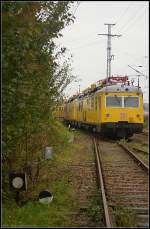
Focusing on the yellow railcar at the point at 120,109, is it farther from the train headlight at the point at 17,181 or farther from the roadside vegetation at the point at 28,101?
the train headlight at the point at 17,181

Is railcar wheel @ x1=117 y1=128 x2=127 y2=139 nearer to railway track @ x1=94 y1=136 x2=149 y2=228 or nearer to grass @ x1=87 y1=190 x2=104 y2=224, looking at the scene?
railway track @ x1=94 y1=136 x2=149 y2=228

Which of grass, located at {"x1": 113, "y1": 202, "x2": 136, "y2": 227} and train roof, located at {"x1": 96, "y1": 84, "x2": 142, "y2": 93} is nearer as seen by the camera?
grass, located at {"x1": 113, "y1": 202, "x2": 136, "y2": 227}

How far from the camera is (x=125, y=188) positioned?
40.2 ft

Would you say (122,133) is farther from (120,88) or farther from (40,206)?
(40,206)

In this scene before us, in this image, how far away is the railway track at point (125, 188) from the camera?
910 cm

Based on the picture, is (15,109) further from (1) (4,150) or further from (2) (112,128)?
(2) (112,128)

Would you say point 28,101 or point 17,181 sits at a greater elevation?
point 28,101

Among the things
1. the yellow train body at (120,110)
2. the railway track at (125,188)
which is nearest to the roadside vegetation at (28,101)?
Result: the railway track at (125,188)

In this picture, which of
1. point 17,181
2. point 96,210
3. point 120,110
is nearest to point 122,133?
point 120,110

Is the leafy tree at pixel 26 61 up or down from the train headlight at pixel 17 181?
up

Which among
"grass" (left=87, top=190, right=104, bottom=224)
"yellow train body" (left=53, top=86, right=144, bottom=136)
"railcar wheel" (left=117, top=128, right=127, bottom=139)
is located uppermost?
"yellow train body" (left=53, top=86, right=144, bottom=136)

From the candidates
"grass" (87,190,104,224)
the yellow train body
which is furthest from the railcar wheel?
"grass" (87,190,104,224)

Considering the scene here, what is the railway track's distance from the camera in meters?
9.10

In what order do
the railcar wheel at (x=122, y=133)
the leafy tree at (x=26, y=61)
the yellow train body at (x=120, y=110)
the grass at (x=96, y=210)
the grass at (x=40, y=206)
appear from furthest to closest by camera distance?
the railcar wheel at (x=122, y=133)
the yellow train body at (x=120, y=110)
the grass at (x=96, y=210)
the grass at (x=40, y=206)
the leafy tree at (x=26, y=61)
